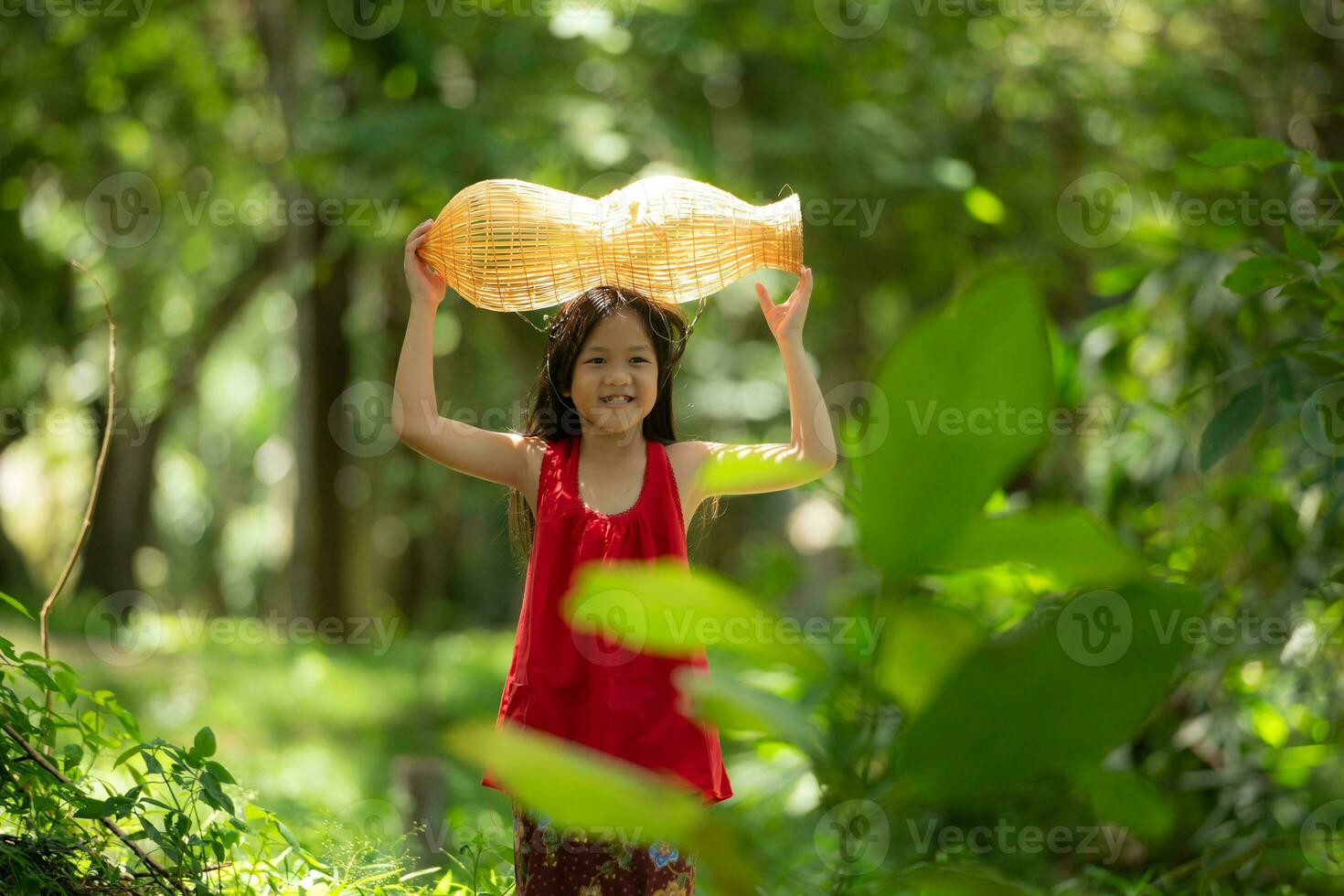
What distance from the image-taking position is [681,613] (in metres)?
0.48

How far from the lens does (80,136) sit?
717cm

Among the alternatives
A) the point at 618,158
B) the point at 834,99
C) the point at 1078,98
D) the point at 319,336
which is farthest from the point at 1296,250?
the point at 319,336

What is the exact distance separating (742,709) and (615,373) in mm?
1378

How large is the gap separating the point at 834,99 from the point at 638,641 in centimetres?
586

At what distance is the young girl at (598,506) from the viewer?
5.63 ft
